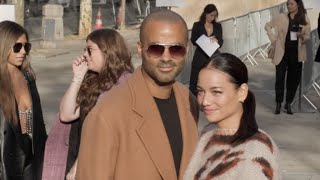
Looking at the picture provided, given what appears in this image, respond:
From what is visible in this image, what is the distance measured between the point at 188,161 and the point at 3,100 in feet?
7.10

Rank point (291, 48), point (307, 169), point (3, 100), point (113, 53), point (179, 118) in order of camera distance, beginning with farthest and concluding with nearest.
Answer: point (291, 48)
point (307, 169)
point (3, 100)
point (113, 53)
point (179, 118)

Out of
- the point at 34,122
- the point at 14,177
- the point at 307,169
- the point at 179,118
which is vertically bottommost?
the point at 307,169

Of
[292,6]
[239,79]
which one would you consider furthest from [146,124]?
[292,6]

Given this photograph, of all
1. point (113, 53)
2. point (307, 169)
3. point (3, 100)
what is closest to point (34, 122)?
point (3, 100)

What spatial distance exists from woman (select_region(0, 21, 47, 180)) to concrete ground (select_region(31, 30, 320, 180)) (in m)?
3.46

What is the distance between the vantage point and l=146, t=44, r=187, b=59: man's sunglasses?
287 cm

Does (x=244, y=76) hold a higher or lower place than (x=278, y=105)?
higher

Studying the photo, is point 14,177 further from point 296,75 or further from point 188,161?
point 296,75

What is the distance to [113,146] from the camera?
2805 millimetres

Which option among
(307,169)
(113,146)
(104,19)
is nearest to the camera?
(113,146)

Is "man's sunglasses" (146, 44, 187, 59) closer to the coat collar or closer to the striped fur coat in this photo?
the coat collar

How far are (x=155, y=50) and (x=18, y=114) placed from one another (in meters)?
2.25

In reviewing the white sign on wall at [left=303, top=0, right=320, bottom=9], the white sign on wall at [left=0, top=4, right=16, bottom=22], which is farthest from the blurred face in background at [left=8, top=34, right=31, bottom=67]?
the white sign on wall at [left=303, top=0, right=320, bottom=9]

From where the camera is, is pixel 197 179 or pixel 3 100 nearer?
pixel 197 179
